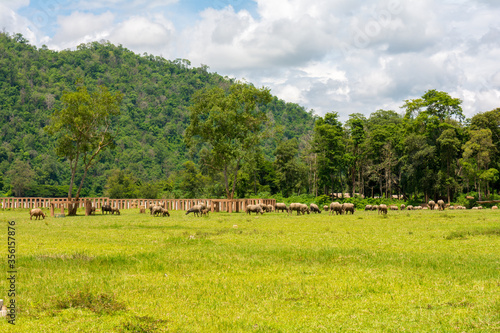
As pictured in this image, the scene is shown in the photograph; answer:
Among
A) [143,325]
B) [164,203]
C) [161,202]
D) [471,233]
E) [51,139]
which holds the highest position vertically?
[51,139]

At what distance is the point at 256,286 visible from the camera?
473 inches

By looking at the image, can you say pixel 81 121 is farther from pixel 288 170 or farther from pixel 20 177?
pixel 20 177

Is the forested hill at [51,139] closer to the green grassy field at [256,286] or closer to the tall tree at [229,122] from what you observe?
the tall tree at [229,122]

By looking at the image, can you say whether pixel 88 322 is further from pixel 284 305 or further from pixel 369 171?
pixel 369 171

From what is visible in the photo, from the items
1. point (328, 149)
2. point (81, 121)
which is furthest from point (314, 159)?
point (81, 121)

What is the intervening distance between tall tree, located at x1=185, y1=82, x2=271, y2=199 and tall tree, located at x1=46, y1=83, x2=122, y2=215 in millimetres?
11794

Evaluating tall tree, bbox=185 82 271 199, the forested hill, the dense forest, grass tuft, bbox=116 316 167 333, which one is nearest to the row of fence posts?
tall tree, bbox=185 82 271 199

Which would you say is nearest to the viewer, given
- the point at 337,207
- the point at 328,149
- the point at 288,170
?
the point at 337,207

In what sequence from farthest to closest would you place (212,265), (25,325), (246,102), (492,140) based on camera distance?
(492,140) < (246,102) < (212,265) < (25,325)

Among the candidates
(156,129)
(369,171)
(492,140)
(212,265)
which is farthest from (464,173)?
(156,129)

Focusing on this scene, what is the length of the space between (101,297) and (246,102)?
52649 mm

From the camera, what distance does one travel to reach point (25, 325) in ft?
28.6

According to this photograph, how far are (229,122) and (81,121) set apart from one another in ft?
60.2

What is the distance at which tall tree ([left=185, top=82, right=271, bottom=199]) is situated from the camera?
196ft
